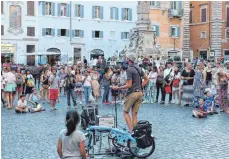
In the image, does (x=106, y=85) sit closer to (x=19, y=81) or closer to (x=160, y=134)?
(x=19, y=81)

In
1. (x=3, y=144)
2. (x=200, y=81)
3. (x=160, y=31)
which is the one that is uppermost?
(x=160, y=31)

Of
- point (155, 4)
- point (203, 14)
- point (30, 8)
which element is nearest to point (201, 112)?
point (30, 8)

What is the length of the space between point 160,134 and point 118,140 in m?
2.83

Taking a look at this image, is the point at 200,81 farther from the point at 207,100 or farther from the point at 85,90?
the point at 85,90

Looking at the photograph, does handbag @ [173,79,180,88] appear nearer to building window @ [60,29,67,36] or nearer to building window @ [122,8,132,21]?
building window @ [60,29,67,36]

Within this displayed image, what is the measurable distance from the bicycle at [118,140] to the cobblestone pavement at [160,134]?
0.30 meters

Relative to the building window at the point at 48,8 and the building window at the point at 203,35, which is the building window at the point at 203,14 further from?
the building window at the point at 48,8

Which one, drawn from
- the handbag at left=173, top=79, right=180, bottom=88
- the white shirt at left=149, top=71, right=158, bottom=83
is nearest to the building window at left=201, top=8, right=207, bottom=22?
the white shirt at left=149, top=71, right=158, bottom=83

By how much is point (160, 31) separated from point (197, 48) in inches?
239

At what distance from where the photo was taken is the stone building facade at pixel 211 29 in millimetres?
56562

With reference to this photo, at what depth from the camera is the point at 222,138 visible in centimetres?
1139

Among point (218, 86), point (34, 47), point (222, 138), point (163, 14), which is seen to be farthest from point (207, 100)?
point (163, 14)

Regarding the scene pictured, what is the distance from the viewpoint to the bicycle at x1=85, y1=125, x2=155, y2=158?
9.10 metres

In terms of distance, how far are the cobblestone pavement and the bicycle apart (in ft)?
0.99
